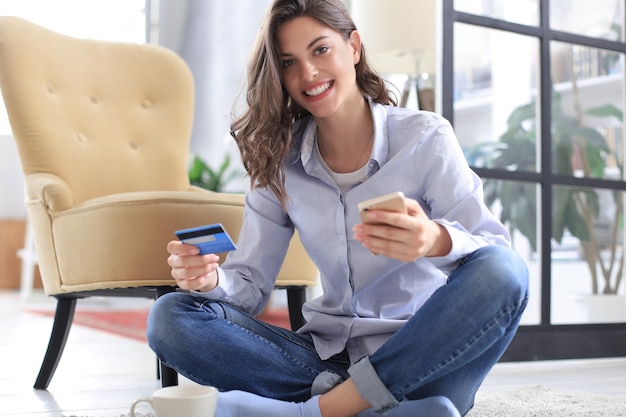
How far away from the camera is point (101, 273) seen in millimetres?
1702

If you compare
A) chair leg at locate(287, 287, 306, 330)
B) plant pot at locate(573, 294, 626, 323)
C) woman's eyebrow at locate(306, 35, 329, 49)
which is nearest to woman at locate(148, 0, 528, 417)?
woman's eyebrow at locate(306, 35, 329, 49)

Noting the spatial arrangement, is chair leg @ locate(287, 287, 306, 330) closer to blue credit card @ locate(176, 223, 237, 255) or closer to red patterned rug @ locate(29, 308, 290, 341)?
blue credit card @ locate(176, 223, 237, 255)

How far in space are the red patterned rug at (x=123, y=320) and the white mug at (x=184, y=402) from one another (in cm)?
228

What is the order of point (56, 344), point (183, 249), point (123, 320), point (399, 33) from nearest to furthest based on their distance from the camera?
point (183, 249), point (56, 344), point (399, 33), point (123, 320)

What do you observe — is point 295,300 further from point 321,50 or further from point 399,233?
point 399,233

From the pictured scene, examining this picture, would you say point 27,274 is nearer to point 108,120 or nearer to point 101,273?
point 108,120

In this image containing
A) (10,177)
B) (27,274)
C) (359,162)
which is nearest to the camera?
(359,162)

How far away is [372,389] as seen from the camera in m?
1.13

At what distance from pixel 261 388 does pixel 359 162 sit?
0.45 m

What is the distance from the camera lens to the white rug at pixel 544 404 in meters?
1.55

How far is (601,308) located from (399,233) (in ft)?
6.51

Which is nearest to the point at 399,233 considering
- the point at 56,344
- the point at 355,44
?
the point at 355,44

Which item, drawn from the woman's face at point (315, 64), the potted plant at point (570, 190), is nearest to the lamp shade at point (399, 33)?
the potted plant at point (570, 190)

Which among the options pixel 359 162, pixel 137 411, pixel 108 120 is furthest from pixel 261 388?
pixel 108 120
